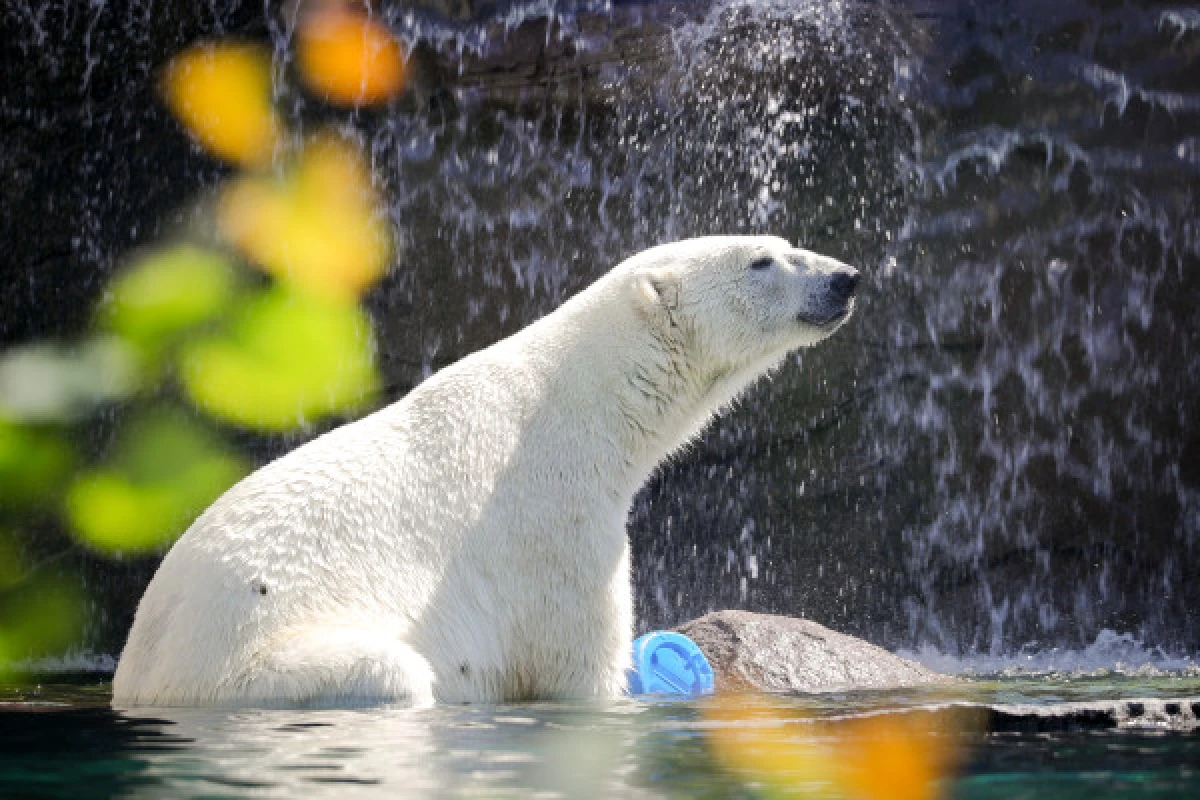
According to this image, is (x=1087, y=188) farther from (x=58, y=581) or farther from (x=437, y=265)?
(x=58, y=581)

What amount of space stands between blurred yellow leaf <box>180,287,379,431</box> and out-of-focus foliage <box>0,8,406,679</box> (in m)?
0.01

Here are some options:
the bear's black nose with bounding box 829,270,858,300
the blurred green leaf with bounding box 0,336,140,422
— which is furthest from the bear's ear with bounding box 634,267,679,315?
the blurred green leaf with bounding box 0,336,140,422

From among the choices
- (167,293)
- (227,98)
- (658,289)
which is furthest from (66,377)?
(658,289)

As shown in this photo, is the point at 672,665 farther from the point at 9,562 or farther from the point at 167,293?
the point at 9,562

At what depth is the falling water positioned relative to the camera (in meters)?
10.1

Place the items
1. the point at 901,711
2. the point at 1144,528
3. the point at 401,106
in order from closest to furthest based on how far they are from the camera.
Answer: the point at 901,711 → the point at 1144,528 → the point at 401,106

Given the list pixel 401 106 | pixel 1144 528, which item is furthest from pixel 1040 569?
pixel 401 106

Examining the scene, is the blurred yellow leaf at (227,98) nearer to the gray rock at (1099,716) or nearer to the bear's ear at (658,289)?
the bear's ear at (658,289)

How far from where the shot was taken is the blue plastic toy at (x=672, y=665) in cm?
598

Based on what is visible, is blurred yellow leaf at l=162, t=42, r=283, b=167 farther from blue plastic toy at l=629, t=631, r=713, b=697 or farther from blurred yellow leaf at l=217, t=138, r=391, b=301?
blue plastic toy at l=629, t=631, r=713, b=697

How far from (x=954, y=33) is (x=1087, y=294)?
194cm

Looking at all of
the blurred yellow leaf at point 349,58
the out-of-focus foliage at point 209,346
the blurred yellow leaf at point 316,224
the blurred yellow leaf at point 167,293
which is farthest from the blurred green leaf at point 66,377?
the blurred yellow leaf at point 349,58

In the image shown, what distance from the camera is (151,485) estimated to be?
10.4 m

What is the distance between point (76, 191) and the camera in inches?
423
